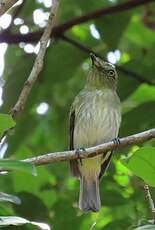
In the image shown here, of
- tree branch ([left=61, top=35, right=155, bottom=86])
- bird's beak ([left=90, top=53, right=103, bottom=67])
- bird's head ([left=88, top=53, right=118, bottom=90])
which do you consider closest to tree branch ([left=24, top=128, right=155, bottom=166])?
tree branch ([left=61, top=35, right=155, bottom=86])

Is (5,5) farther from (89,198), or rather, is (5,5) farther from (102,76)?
(102,76)

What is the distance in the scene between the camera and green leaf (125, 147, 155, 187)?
2.47 meters

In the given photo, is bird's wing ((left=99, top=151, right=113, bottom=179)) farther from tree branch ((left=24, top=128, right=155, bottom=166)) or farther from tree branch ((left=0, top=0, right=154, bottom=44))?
tree branch ((left=24, top=128, right=155, bottom=166))

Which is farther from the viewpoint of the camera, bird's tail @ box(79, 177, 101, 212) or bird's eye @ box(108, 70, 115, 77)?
bird's eye @ box(108, 70, 115, 77)

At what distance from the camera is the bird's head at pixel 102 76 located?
5.33 meters

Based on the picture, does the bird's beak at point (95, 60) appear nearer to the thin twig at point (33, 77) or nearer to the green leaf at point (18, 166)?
the thin twig at point (33, 77)

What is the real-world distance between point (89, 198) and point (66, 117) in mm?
954

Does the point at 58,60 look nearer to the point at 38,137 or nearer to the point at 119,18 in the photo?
the point at 119,18

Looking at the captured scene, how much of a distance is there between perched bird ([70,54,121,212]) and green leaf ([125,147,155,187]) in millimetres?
2390

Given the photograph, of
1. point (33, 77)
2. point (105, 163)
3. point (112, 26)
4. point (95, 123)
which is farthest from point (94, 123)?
point (33, 77)

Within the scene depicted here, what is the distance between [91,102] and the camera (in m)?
5.34

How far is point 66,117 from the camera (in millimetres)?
5328

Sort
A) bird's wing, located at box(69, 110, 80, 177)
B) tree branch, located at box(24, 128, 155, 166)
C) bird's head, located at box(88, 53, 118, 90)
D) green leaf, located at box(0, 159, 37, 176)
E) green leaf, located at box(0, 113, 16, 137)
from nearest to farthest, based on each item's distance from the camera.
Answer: green leaf, located at box(0, 159, 37, 176) → green leaf, located at box(0, 113, 16, 137) → tree branch, located at box(24, 128, 155, 166) → bird's wing, located at box(69, 110, 80, 177) → bird's head, located at box(88, 53, 118, 90)

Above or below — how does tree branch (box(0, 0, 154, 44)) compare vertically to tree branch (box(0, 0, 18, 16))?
below
